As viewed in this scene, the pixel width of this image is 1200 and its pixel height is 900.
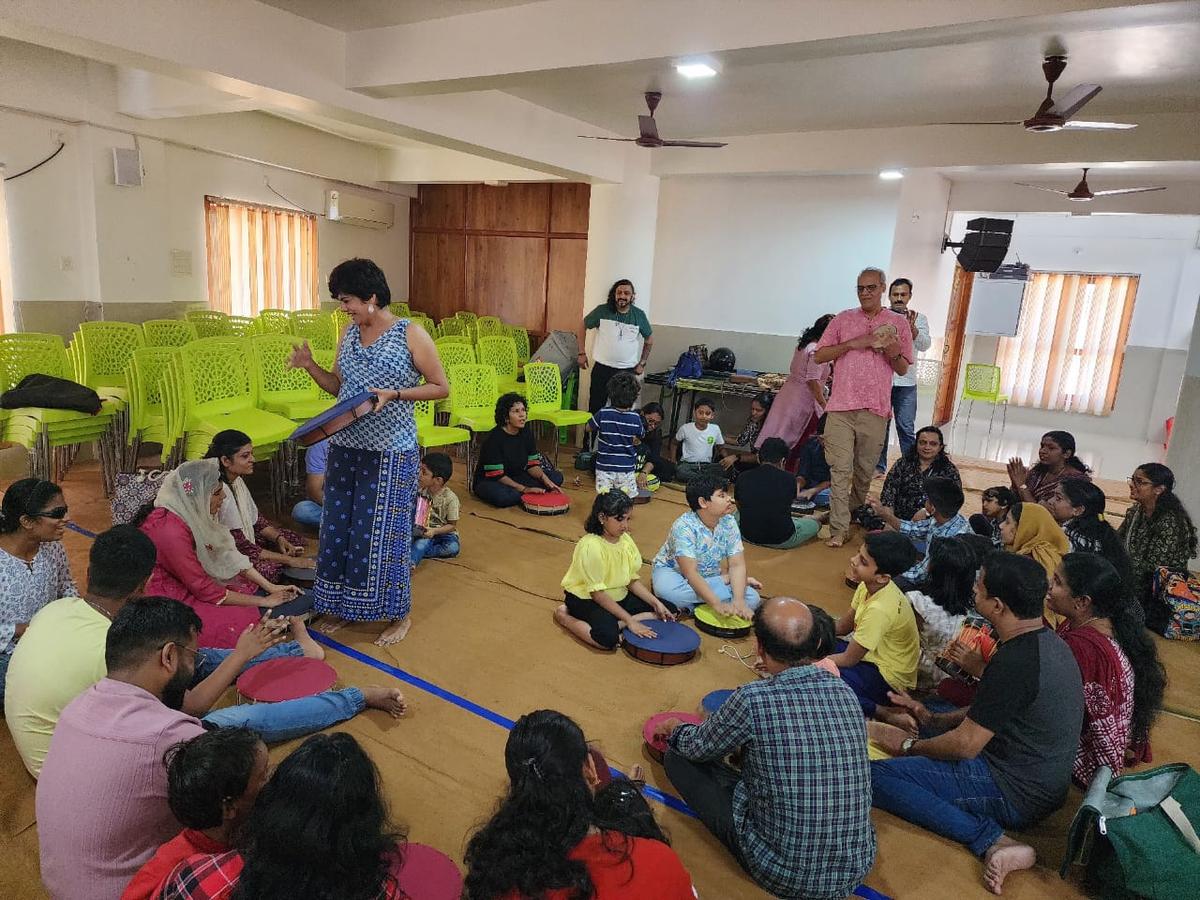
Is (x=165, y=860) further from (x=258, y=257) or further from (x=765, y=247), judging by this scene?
(x=258, y=257)

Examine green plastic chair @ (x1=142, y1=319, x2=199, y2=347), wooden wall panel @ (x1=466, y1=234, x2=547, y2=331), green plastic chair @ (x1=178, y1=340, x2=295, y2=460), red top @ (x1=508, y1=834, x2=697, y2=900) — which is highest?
wooden wall panel @ (x1=466, y1=234, x2=547, y2=331)

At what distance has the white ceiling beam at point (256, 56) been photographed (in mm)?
3635

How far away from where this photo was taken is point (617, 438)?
4895 millimetres

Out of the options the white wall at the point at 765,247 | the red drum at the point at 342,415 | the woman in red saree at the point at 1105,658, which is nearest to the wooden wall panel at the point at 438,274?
the white wall at the point at 765,247

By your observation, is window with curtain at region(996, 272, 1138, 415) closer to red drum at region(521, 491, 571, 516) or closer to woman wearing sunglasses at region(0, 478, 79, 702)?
red drum at region(521, 491, 571, 516)

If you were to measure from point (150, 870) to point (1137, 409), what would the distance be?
11474 millimetres

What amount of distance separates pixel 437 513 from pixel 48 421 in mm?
2283

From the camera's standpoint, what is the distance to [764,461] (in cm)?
488

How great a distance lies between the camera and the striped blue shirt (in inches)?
192

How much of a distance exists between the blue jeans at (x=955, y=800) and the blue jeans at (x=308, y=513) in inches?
131

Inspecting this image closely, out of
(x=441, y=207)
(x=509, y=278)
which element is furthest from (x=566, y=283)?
(x=441, y=207)

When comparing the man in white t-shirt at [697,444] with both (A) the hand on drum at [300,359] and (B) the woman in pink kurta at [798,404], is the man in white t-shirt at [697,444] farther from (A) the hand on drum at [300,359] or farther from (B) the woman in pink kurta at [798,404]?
(A) the hand on drum at [300,359]

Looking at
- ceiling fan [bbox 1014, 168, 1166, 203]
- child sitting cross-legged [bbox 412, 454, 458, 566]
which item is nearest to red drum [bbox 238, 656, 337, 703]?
child sitting cross-legged [bbox 412, 454, 458, 566]

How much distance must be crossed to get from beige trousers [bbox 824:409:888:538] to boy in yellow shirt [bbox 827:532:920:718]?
2.00m
